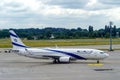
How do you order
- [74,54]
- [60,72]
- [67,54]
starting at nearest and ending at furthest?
[60,72] < [74,54] < [67,54]

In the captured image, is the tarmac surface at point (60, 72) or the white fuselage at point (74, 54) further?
the white fuselage at point (74, 54)

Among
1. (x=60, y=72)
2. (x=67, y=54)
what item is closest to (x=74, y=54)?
(x=67, y=54)

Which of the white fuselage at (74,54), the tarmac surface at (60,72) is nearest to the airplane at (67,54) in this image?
the white fuselage at (74,54)

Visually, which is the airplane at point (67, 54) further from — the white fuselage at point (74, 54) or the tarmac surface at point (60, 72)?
the tarmac surface at point (60, 72)

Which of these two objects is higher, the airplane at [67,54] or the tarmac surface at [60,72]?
the airplane at [67,54]

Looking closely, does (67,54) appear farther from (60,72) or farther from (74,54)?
(60,72)

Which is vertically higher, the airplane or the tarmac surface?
the airplane

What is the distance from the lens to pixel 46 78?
4194 centimetres

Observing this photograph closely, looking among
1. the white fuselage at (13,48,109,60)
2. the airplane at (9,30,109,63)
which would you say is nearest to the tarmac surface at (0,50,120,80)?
the airplane at (9,30,109,63)

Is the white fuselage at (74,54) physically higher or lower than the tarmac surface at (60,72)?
higher

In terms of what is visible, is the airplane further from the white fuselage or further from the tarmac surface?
the tarmac surface

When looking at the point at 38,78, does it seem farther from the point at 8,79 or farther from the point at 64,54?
the point at 64,54

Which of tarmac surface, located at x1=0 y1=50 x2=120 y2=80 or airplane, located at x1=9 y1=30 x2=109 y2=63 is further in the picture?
airplane, located at x1=9 y1=30 x2=109 y2=63

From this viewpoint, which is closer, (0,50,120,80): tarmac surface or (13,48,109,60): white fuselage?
(0,50,120,80): tarmac surface
